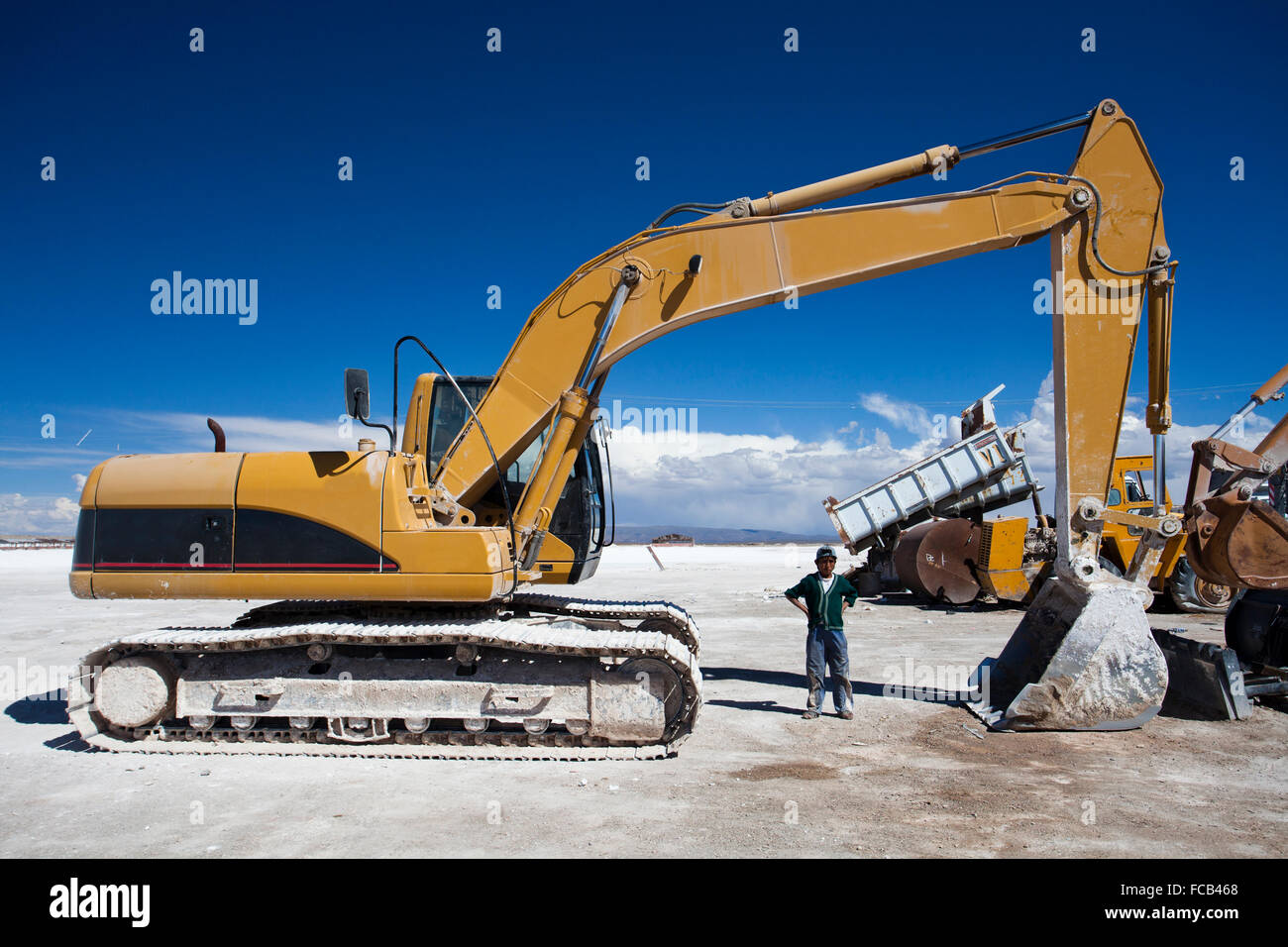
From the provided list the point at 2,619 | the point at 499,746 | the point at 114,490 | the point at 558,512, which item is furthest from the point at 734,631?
the point at 2,619

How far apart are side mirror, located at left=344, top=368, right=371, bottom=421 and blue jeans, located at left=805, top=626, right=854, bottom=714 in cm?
423

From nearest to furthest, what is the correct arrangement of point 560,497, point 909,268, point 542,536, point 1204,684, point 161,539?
point 161,539 → point 909,268 → point 542,536 → point 1204,684 → point 560,497

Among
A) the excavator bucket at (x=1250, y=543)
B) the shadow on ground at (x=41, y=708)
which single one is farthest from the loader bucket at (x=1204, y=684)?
the shadow on ground at (x=41, y=708)

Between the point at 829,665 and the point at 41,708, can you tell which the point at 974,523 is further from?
the point at 41,708

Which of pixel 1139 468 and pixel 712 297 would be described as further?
pixel 1139 468

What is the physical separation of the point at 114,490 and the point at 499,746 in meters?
3.77

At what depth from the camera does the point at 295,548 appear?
642 centimetres

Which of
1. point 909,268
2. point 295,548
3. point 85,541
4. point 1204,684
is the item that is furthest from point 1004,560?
point 85,541

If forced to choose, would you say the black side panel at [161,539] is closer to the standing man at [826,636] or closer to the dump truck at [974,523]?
the standing man at [826,636]

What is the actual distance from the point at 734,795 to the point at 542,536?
2784 millimetres

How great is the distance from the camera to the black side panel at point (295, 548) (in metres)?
6.36

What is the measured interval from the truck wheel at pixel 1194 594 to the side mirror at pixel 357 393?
1506 cm
